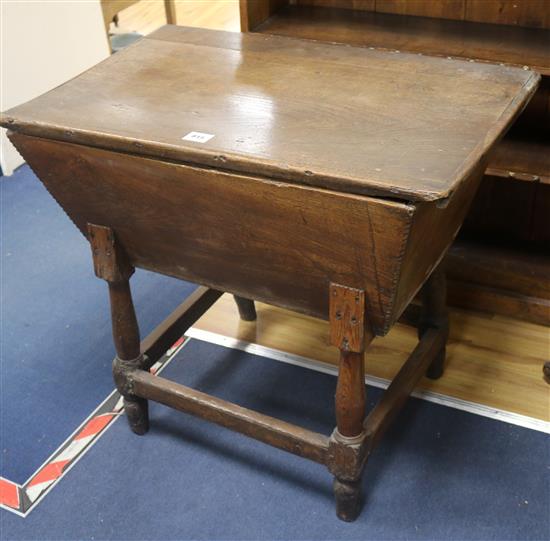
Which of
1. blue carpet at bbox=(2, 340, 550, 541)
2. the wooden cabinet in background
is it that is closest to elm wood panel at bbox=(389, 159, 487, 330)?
the wooden cabinet in background

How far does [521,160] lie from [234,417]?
34.9 inches

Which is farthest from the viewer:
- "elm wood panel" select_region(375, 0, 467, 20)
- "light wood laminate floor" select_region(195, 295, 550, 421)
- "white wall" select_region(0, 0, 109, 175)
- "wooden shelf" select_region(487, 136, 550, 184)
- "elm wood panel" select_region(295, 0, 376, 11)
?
"white wall" select_region(0, 0, 109, 175)

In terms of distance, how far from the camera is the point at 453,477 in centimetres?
180

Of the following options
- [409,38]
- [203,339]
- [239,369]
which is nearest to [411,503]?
[239,369]

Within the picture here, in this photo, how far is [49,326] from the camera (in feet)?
7.56

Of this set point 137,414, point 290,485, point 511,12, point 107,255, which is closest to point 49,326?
point 137,414

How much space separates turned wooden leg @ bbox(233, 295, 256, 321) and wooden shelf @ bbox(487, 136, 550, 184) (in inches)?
28.3

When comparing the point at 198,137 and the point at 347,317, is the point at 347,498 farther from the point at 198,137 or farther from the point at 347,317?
the point at 198,137

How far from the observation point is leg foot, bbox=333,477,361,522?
1.66m

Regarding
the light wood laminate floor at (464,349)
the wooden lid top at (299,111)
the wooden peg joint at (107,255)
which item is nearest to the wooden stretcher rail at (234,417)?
the wooden peg joint at (107,255)

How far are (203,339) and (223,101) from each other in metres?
0.82

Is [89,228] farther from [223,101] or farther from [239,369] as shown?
[239,369]

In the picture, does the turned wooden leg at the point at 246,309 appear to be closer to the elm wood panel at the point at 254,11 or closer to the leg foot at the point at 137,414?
the leg foot at the point at 137,414

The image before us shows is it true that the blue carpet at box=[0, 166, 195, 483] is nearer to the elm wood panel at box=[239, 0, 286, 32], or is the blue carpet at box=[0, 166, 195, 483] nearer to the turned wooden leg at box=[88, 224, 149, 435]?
the turned wooden leg at box=[88, 224, 149, 435]
